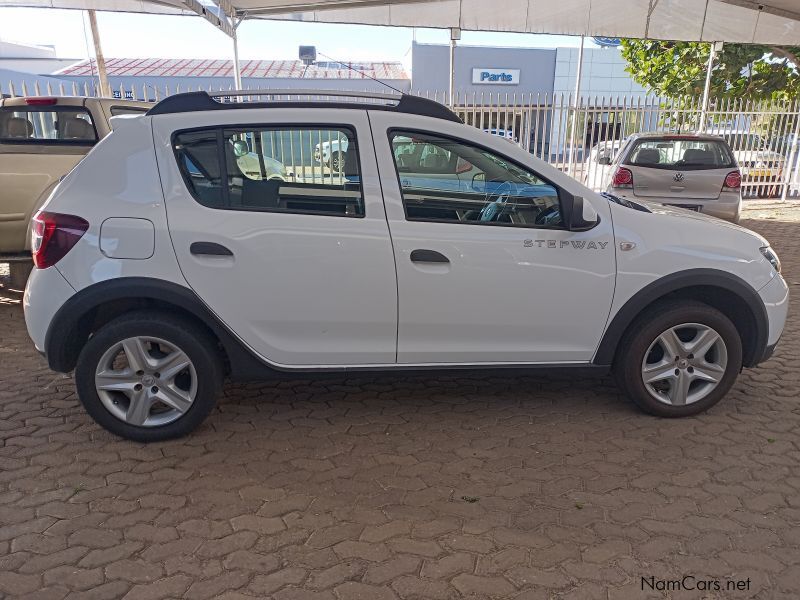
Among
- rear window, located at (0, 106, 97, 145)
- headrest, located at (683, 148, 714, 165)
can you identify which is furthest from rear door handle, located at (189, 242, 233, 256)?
headrest, located at (683, 148, 714, 165)

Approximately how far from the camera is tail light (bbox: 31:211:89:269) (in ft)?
10.2

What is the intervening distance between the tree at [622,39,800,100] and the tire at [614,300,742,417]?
15.0 meters

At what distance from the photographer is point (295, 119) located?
3254mm

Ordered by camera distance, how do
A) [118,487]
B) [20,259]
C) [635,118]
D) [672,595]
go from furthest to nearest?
[635,118], [20,259], [118,487], [672,595]

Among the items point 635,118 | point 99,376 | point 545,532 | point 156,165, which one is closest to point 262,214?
point 156,165

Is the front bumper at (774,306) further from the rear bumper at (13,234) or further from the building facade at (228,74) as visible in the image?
the building facade at (228,74)

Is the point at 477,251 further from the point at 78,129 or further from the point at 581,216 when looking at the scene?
the point at 78,129

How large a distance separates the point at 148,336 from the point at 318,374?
0.90 metres

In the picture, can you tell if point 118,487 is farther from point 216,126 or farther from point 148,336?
point 216,126

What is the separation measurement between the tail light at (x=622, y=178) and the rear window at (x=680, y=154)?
0.16 meters

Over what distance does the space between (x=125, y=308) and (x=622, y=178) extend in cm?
700

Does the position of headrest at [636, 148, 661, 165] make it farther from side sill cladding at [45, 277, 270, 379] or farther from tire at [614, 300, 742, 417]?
side sill cladding at [45, 277, 270, 379]

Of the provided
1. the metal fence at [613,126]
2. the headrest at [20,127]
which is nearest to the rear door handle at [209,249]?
the headrest at [20,127]

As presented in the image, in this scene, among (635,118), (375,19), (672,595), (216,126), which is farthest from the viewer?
(635,118)
